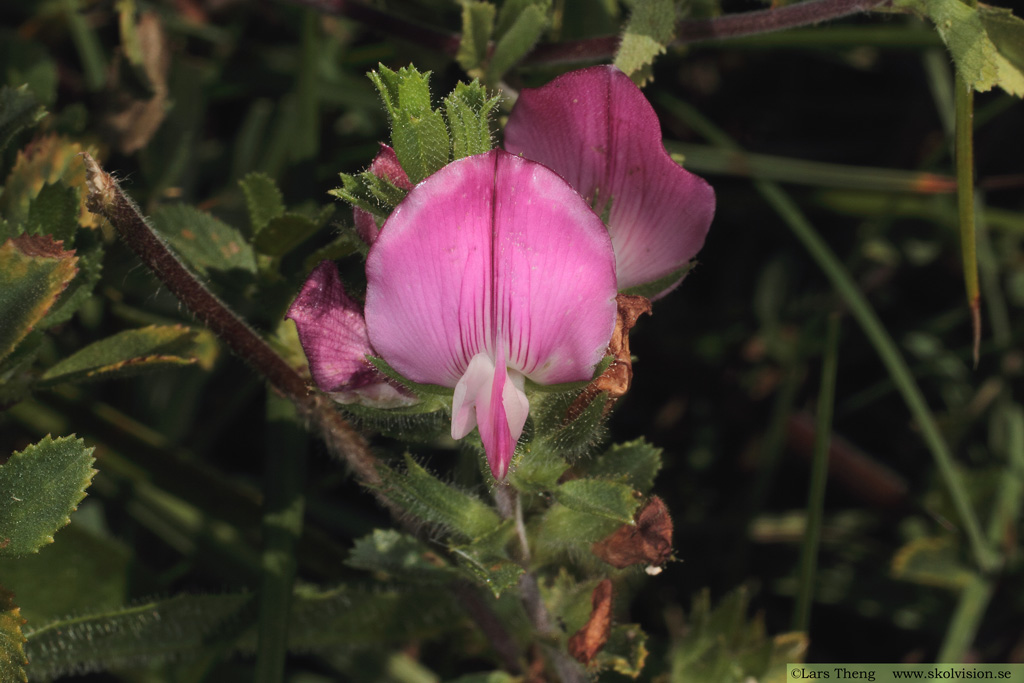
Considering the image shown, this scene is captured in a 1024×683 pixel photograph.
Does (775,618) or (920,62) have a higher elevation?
(920,62)

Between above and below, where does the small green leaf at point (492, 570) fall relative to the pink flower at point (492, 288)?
below

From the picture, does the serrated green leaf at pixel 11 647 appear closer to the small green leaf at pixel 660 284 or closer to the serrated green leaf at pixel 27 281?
the serrated green leaf at pixel 27 281

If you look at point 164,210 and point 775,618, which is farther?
point 775,618

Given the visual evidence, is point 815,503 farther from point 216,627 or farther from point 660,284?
point 216,627

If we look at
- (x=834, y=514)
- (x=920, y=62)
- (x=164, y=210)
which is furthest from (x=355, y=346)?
(x=920, y=62)

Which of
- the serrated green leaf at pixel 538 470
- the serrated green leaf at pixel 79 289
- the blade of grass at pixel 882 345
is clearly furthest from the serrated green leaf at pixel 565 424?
the blade of grass at pixel 882 345

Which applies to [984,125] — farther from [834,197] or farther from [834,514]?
[834,514]

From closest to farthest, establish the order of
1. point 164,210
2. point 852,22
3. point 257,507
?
point 164,210 < point 257,507 < point 852,22

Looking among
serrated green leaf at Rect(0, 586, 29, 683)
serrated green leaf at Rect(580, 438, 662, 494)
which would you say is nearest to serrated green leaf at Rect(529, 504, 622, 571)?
serrated green leaf at Rect(580, 438, 662, 494)
